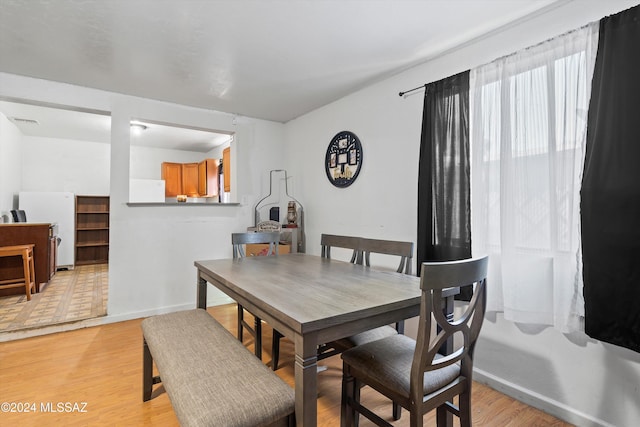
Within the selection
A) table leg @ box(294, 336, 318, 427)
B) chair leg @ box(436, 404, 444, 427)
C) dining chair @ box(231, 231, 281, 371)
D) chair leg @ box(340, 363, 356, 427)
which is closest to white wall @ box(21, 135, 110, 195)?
dining chair @ box(231, 231, 281, 371)

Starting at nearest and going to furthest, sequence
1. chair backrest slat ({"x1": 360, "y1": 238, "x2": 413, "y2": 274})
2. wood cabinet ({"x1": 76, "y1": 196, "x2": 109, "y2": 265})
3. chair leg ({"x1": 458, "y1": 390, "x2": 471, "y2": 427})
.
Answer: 1. chair leg ({"x1": 458, "y1": 390, "x2": 471, "y2": 427})
2. chair backrest slat ({"x1": 360, "y1": 238, "x2": 413, "y2": 274})
3. wood cabinet ({"x1": 76, "y1": 196, "x2": 109, "y2": 265})

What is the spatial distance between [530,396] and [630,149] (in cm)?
146

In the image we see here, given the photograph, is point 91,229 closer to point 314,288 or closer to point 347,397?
point 314,288

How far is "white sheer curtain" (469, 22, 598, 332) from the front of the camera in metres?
1.64

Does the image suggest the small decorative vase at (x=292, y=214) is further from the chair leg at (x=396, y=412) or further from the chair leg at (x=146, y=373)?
the chair leg at (x=396, y=412)

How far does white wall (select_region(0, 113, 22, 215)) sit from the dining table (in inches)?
169

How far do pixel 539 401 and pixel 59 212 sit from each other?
22.7 ft

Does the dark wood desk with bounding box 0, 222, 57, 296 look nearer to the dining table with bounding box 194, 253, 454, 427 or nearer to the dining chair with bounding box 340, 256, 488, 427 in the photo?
the dining table with bounding box 194, 253, 454, 427

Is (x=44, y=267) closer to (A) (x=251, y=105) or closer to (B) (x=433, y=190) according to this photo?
(A) (x=251, y=105)

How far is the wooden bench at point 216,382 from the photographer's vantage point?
40.2 inches

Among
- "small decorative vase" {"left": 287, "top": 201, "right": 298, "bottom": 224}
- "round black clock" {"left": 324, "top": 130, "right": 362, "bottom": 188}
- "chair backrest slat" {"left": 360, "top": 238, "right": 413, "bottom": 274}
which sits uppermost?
"round black clock" {"left": 324, "top": 130, "right": 362, "bottom": 188}

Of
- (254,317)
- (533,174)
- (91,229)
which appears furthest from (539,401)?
(91,229)

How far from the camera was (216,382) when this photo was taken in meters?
1.17

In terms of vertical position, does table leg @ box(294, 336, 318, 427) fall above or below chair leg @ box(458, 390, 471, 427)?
above
